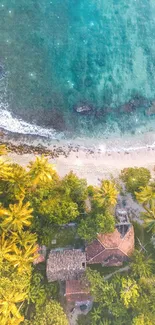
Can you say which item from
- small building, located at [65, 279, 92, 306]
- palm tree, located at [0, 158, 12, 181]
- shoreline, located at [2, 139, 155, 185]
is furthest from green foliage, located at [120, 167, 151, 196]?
palm tree, located at [0, 158, 12, 181]

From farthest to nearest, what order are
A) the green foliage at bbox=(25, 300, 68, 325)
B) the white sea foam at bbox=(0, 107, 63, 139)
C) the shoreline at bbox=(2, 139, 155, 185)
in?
the white sea foam at bbox=(0, 107, 63, 139) → the shoreline at bbox=(2, 139, 155, 185) → the green foliage at bbox=(25, 300, 68, 325)

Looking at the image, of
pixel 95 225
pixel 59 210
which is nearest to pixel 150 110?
pixel 95 225

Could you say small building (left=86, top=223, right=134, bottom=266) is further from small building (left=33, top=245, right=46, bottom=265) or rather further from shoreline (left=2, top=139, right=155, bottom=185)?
shoreline (left=2, top=139, right=155, bottom=185)

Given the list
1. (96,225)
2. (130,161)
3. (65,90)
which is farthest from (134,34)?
(96,225)

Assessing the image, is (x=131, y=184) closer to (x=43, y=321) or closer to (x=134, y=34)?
(x=43, y=321)

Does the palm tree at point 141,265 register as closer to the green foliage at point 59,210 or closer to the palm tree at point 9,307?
the green foliage at point 59,210
